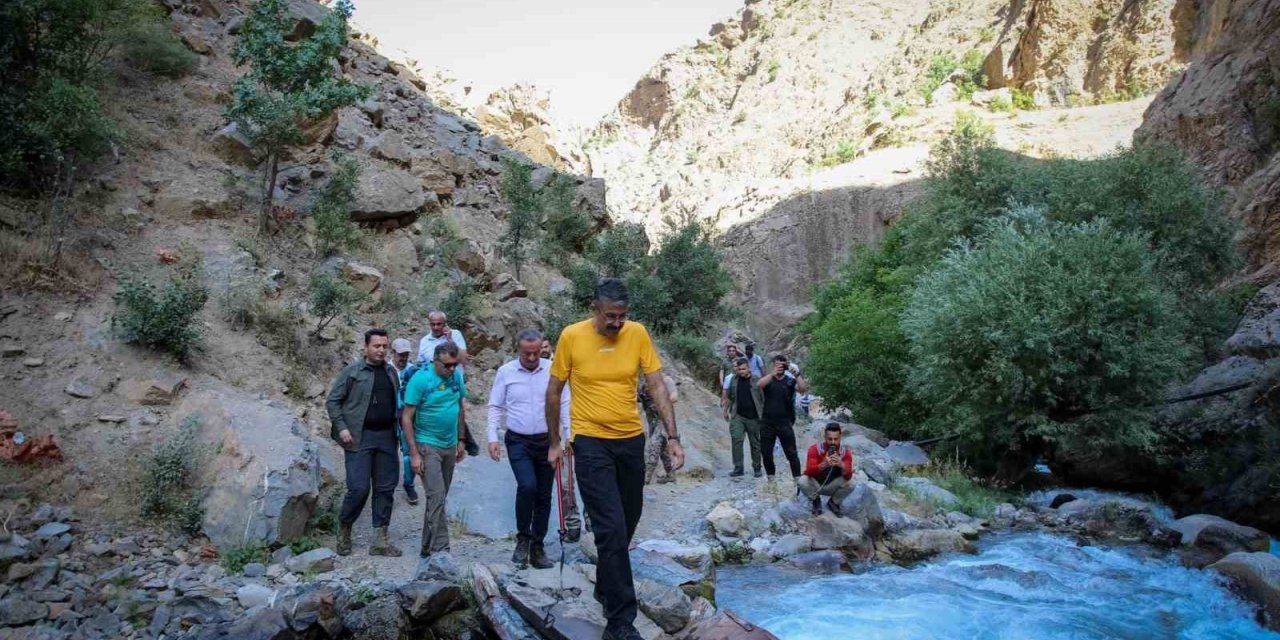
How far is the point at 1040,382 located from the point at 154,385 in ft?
45.9

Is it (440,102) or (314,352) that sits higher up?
(440,102)

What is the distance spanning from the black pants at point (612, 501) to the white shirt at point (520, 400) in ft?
5.14

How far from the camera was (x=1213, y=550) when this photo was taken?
9.45 meters

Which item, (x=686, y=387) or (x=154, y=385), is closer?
(x=154, y=385)

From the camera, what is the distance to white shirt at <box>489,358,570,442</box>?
5.94m

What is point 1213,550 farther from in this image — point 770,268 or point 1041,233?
point 770,268

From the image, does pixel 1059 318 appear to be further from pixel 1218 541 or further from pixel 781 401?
pixel 781 401

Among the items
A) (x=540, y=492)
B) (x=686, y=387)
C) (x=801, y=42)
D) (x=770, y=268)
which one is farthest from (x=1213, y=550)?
(x=801, y=42)

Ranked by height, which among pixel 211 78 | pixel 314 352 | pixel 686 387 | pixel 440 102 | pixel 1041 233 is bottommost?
pixel 686 387

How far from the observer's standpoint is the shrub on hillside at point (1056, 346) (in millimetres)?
13180

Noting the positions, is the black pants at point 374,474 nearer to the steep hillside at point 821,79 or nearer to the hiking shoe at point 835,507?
the hiking shoe at point 835,507

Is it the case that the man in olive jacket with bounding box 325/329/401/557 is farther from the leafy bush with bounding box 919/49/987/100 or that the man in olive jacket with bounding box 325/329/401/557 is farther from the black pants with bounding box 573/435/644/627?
the leafy bush with bounding box 919/49/987/100

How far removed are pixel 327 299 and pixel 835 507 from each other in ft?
25.8

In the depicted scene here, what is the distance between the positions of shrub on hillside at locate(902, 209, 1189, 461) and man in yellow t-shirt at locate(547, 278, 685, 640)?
36.4ft
